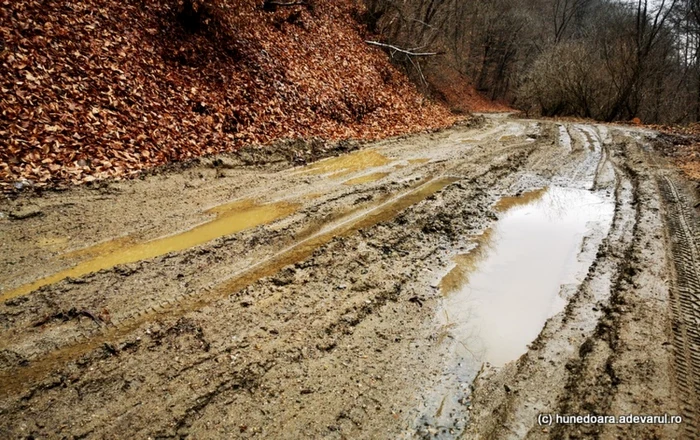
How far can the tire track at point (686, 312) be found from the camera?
96.9 inches

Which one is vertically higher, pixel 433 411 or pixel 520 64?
pixel 520 64

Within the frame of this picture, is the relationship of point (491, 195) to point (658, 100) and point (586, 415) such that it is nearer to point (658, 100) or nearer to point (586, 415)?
point (586, 415)

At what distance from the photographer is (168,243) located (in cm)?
415

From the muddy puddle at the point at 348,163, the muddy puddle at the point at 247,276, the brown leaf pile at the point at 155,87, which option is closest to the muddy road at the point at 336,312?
the muddy puddle at the point at 247,276

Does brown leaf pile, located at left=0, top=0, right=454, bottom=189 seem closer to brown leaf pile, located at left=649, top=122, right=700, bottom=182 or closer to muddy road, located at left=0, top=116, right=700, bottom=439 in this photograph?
muddy road, located at left=0, top=116, right=700, bottom=439

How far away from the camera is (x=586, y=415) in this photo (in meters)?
2.40

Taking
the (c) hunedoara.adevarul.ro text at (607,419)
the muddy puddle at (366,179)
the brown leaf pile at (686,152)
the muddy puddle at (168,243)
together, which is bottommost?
the (c) hunedoara.adevarul.ro text at (607,419)

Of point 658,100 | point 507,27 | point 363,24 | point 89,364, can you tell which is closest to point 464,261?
point 89,364

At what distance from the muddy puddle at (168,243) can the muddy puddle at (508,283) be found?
259cm

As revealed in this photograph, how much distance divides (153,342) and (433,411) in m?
2.11

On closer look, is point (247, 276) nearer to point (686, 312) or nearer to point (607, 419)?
point (607, 419)

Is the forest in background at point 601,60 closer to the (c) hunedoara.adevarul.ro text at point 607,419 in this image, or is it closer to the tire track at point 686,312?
the tire track at point 686,312

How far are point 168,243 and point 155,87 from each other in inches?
176

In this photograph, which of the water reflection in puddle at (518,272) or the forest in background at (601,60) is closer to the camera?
the water reflection in puddle at (518,272)
